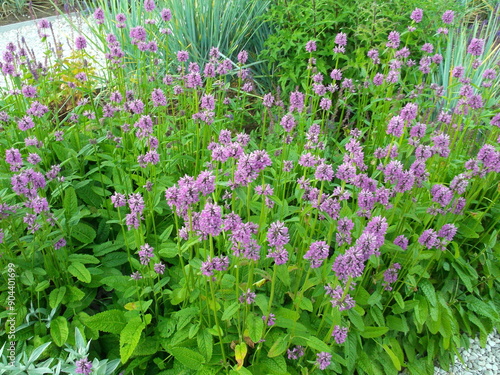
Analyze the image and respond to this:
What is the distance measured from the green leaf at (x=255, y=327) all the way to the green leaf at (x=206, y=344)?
11.1 inches

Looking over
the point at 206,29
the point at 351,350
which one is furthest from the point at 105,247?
the point at 206,29

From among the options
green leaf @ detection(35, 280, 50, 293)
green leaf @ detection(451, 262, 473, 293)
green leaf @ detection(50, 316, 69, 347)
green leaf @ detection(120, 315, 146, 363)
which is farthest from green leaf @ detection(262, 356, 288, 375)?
green leaf @ detection(451, 262, 473, 293)

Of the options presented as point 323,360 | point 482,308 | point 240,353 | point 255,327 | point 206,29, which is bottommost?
point 482,308

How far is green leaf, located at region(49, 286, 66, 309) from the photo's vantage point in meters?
2.57

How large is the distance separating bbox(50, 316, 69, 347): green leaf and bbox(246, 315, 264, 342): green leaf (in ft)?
3.60

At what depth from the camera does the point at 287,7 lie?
529 centimetres

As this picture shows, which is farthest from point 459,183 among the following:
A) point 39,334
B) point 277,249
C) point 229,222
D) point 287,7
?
point 287,7

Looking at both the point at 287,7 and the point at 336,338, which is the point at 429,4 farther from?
the point at 336,338

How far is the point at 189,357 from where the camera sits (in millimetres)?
2363

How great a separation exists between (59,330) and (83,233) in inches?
26.9

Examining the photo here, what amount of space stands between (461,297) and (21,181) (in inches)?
120

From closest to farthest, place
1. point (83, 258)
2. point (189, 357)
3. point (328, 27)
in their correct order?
point (189, 357), point (83, 258), point (328, 27)

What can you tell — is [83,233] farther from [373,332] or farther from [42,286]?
[373,332]

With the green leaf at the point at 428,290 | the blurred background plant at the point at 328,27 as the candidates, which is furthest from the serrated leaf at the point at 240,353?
the blurred background plant at the point at 328,27
